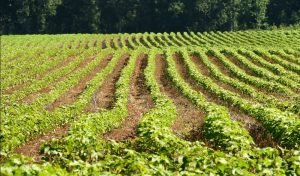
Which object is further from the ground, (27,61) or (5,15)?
(5,15)

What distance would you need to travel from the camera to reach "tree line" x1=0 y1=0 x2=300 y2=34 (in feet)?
373

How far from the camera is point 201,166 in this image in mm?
10523

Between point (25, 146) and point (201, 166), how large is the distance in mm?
10290

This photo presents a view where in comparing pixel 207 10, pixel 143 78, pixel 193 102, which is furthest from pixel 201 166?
pixel 207 10

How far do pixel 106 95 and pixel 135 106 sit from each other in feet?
16.4

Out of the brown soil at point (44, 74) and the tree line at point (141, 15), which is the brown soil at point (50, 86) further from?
the tree line at point (141, 15)

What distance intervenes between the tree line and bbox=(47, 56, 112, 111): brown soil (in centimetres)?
7334

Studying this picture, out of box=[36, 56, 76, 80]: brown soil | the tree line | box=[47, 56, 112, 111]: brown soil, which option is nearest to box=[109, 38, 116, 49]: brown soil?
box=[36, 56, 76, 80]: brown soil

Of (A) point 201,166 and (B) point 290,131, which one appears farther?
(B) point 290,131

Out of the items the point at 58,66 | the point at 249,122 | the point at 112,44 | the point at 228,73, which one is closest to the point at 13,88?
the point at 58,66

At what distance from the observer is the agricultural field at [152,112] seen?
10.9 m

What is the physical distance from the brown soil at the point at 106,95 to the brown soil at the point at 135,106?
148 cm

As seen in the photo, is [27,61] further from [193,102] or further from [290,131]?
[290,131]

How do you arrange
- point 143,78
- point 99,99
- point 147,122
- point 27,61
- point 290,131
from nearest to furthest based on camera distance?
1. point 290,131
2. point 147,122
3. point 99,99
4. point 143,78
5. point 27,61
